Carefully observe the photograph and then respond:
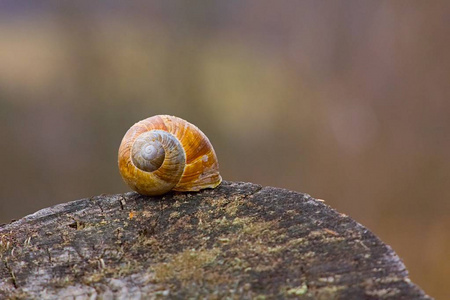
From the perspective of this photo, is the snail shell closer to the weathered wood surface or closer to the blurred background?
the weathered wood surface

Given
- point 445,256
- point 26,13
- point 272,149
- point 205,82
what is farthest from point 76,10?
point 445,256

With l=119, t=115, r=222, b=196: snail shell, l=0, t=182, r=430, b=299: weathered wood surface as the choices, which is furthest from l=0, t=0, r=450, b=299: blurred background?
l=0, t=182, r=430, b=299: weathered wood surface

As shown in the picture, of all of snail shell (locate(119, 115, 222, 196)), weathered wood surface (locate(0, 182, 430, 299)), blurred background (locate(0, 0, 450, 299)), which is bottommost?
weathered wood surface (locate(0, 182, 430, 299))

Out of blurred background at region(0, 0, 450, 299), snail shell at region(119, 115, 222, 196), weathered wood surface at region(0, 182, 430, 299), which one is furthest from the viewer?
blurred background at region(0, 0, 450, 299)

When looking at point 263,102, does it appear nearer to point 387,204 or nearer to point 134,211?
point 387,204

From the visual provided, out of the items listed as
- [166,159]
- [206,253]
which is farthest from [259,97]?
[206,253]

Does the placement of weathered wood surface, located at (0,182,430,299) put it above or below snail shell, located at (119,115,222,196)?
below
